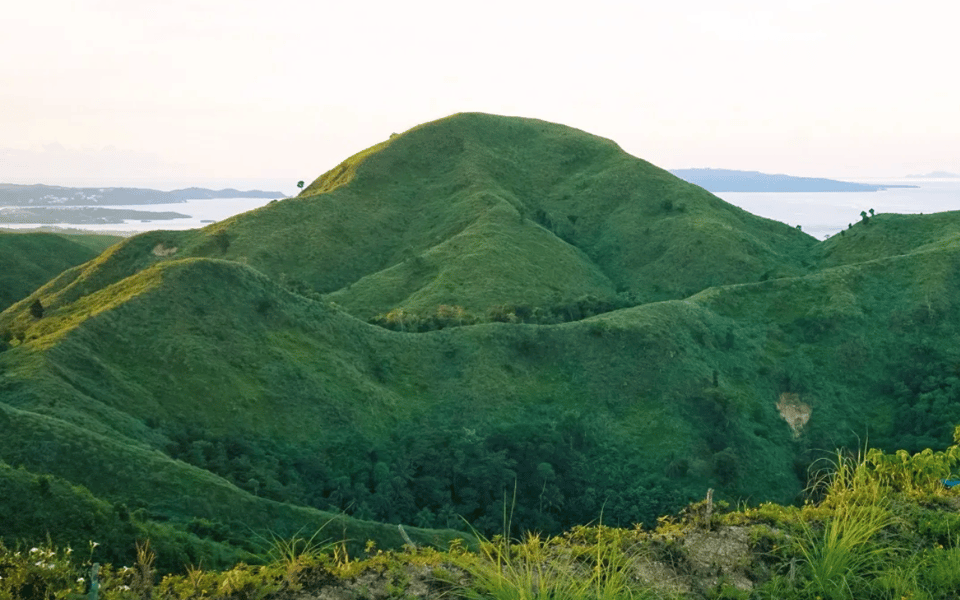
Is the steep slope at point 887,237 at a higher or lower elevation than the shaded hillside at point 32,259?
higher

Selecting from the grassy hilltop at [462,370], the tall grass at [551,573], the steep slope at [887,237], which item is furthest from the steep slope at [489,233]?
the tall grass at [551,573]

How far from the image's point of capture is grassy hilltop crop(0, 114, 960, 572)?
44.6 m

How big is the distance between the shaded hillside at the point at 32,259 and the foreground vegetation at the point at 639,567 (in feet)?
367

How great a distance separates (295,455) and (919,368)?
58.4m

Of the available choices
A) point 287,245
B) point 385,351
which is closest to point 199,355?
point 385,351

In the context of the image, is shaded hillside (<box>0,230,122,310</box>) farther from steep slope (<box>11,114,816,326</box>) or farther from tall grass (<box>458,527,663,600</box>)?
tall grass (<box>458,527,663,600</box>)

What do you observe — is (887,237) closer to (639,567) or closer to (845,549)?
Answer: (845,549)

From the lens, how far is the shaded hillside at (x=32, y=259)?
113 meters

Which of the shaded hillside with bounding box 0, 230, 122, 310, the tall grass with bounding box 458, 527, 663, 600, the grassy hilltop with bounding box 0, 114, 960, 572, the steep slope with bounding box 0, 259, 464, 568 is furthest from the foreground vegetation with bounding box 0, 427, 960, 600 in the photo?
the shaded hillside with bounding box 0, 230, 122, 310

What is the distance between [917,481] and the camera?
1764 centimetres

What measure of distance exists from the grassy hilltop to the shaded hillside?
19755 mm

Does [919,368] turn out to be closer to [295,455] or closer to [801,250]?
[801,250]

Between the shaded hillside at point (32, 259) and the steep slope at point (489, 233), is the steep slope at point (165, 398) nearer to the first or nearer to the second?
the steep slope at point (489, 233)

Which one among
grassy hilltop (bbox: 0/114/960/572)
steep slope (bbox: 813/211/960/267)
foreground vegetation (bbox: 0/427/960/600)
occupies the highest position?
steep slope (bbox: 813/211/960/267)
